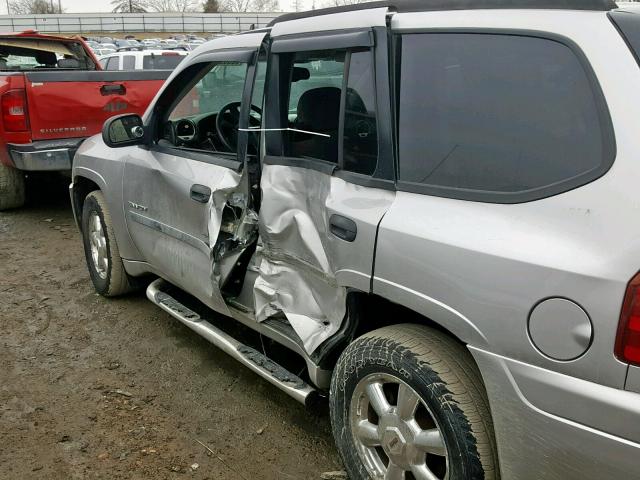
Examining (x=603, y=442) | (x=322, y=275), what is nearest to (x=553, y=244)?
Answer: (x=603, y=442)

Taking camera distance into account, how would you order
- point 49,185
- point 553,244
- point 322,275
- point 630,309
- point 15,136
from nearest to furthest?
point 630,309 < point 553,244 < point 322,275 < point 15,136 < point 49,185

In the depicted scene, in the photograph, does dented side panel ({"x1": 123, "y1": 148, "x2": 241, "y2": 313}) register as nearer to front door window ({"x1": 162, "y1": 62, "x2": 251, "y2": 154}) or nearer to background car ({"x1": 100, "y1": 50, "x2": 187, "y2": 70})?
front door window ({"x1": 162, "y1": 62, "x2": 251, "y2": 154})

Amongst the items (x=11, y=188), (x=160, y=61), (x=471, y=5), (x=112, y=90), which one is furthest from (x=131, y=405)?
(x=160, y=61)

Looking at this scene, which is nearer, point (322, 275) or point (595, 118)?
point (595, 118)

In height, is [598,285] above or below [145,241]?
above

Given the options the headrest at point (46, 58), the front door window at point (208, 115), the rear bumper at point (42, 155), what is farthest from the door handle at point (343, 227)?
the headrest at point (46, 58)

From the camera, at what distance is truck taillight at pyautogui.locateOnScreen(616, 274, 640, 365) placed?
160 cm

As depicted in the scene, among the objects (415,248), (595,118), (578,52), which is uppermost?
(578,52)

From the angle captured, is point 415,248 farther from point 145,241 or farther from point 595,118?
point 145,241

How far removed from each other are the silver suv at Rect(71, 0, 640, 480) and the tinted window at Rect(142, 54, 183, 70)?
9.92 metres

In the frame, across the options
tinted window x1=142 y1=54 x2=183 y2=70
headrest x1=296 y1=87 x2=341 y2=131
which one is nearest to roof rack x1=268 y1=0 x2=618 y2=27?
headrest x1=296 y1=87 x2=341 y2=131

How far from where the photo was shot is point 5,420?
10.5 feet

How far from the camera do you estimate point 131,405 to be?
11.0 ft

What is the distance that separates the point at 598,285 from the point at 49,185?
870cm
